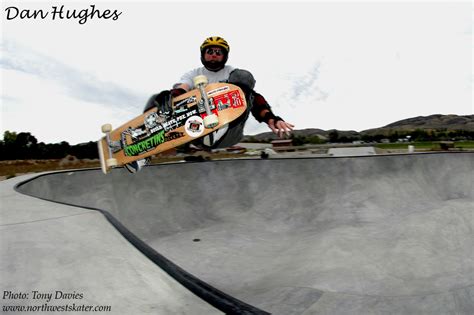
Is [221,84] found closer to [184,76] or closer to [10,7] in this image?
[184,76]

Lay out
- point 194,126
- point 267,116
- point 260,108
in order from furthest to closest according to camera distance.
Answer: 1. point 260,108
2. point 267,116
3. point 194,126

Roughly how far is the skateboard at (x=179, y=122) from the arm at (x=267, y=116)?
72cm

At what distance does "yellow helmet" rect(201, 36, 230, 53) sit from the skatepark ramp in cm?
423

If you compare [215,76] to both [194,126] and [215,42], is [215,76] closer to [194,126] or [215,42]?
[215,42]

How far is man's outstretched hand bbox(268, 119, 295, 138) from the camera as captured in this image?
559 cm

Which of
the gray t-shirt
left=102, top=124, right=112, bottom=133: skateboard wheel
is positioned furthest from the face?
left=102, top=124, right=112, bottom=133: skateboard wheel

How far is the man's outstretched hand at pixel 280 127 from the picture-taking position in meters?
5.59

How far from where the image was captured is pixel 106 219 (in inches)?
135

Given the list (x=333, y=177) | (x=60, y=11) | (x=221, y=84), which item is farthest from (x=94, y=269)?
(x=333, y=177)

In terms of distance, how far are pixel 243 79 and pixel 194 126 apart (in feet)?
4.91

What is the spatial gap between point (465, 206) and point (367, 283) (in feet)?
13.7

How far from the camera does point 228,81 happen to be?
6094 millimetres

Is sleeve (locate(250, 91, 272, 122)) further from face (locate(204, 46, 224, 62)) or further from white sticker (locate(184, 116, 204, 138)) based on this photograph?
white sticker (locate(184, 116, 204, 138))

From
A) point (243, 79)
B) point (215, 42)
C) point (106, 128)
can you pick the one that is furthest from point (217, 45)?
point (106, 128)
